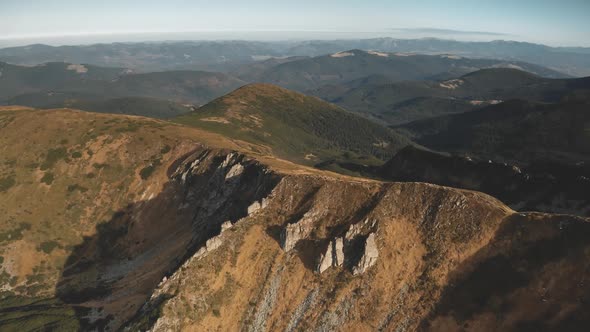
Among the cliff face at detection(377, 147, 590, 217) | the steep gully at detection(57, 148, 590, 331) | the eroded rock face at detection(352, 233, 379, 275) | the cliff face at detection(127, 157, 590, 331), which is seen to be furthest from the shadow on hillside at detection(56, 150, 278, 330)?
the cliff face at detection(377, 147, 590, 217)

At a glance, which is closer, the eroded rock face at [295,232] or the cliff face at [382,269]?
the cliff face at [382,269]

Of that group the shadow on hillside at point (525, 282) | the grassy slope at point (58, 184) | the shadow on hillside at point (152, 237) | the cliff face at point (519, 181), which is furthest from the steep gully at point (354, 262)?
the cliff face at point (519, 181)

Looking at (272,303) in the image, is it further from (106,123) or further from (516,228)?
(106,123)

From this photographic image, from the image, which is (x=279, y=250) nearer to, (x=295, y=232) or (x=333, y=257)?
(x=295, y=232)

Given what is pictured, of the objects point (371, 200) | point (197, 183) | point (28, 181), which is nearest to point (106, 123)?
point (28, 181)

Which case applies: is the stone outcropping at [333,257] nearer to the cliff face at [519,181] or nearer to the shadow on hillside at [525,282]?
the shadow on hillside at [525,282]

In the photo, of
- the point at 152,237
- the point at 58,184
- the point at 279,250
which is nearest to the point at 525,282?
the point at 279,250
